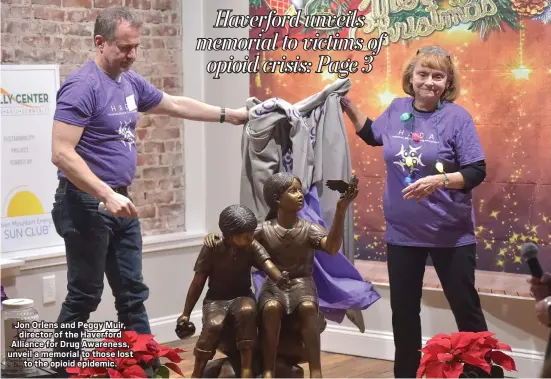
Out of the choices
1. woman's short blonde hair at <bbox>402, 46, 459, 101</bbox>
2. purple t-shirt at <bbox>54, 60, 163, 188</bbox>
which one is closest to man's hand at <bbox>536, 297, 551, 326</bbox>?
woman's short blonde hair at <bbox>402, 46, 459, 101</bbox>

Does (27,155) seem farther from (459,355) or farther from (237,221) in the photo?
(459,355)

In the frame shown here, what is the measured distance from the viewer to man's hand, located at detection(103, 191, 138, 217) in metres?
3.28

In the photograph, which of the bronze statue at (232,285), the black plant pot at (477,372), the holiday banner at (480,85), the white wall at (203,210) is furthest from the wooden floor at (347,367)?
the bronze statue at (232,285)

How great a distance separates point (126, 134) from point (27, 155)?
40.8 inches

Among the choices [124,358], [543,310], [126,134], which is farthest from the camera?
[126,134]

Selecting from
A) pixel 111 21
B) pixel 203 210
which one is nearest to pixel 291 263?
pixel 111 21

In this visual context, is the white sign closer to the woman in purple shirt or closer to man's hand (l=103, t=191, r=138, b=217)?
man's hand (l=103, t=191, r=138, b=217)

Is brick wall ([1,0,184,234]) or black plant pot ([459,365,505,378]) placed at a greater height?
brick wall ([1,0,184,234])

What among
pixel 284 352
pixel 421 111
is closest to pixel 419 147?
pixel 421 111

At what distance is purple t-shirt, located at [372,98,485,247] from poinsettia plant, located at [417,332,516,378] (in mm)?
516

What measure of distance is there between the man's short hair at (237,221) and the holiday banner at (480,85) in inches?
60.6

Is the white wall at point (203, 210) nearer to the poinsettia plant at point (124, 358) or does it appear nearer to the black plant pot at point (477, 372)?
the black plant pot at point (477, 372)

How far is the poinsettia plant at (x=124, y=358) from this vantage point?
9.93 ft

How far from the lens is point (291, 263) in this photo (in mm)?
3301
